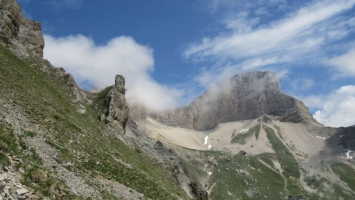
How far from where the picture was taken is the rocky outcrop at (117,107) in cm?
6644

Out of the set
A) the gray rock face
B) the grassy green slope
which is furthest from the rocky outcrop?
the gray rock face

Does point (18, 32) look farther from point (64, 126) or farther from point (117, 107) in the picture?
point (64, 126)

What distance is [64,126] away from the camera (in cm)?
4125

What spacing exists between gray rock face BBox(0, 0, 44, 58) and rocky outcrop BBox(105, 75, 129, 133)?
1927 centimetres

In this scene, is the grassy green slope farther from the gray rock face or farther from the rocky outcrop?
the rocky outcrop

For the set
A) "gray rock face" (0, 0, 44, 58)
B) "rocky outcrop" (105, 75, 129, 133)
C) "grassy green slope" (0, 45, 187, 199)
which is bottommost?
"grassy green slope" (0, 45, 187, 199)

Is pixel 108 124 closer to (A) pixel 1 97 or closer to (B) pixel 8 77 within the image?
(B) pixel 8 77

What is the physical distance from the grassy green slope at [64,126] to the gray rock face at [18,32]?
15.1 feet

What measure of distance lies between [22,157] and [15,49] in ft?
139

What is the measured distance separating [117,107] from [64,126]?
29965mm

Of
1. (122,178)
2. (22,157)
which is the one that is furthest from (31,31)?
(22,157)

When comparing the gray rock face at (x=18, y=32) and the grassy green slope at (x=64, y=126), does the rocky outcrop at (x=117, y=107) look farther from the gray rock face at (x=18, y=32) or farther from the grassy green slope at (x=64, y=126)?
the gray rock face at (x=18, y=32)

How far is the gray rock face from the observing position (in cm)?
5842

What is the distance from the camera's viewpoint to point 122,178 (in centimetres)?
3972
